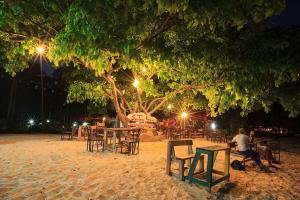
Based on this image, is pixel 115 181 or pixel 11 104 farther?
pixel 11 104

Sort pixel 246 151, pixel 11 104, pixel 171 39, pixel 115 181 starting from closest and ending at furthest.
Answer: pixel 115 181
pixel 246 151
pixel 171 39
pixel 11 104

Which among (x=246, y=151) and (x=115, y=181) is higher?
(x=246, y=151)

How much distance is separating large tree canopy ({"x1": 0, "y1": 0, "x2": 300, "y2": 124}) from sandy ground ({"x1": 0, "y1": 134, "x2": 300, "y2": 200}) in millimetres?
2451

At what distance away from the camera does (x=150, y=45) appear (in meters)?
7.21

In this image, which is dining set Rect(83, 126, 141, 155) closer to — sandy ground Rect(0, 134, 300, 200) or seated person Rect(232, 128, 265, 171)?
sandy ground Rect(0, 134, 300, 200)

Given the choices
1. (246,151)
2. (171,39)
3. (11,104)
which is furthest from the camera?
Result: (11,104)

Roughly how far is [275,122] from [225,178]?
86.7ft

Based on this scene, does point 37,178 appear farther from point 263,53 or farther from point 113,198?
point 263,53

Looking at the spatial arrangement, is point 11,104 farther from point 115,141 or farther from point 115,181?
point 115,181

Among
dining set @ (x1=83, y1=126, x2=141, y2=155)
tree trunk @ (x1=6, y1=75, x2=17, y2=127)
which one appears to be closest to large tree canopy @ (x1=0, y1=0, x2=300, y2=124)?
dining set @ (x1=83, y1=126, x2=141, y2=155)

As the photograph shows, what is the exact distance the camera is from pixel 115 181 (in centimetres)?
605

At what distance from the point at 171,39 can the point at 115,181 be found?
492 centimetres

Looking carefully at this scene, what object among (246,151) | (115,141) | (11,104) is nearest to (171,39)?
(246,151)

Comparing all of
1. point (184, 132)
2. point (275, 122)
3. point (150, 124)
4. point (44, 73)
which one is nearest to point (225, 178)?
point (150, 124)
